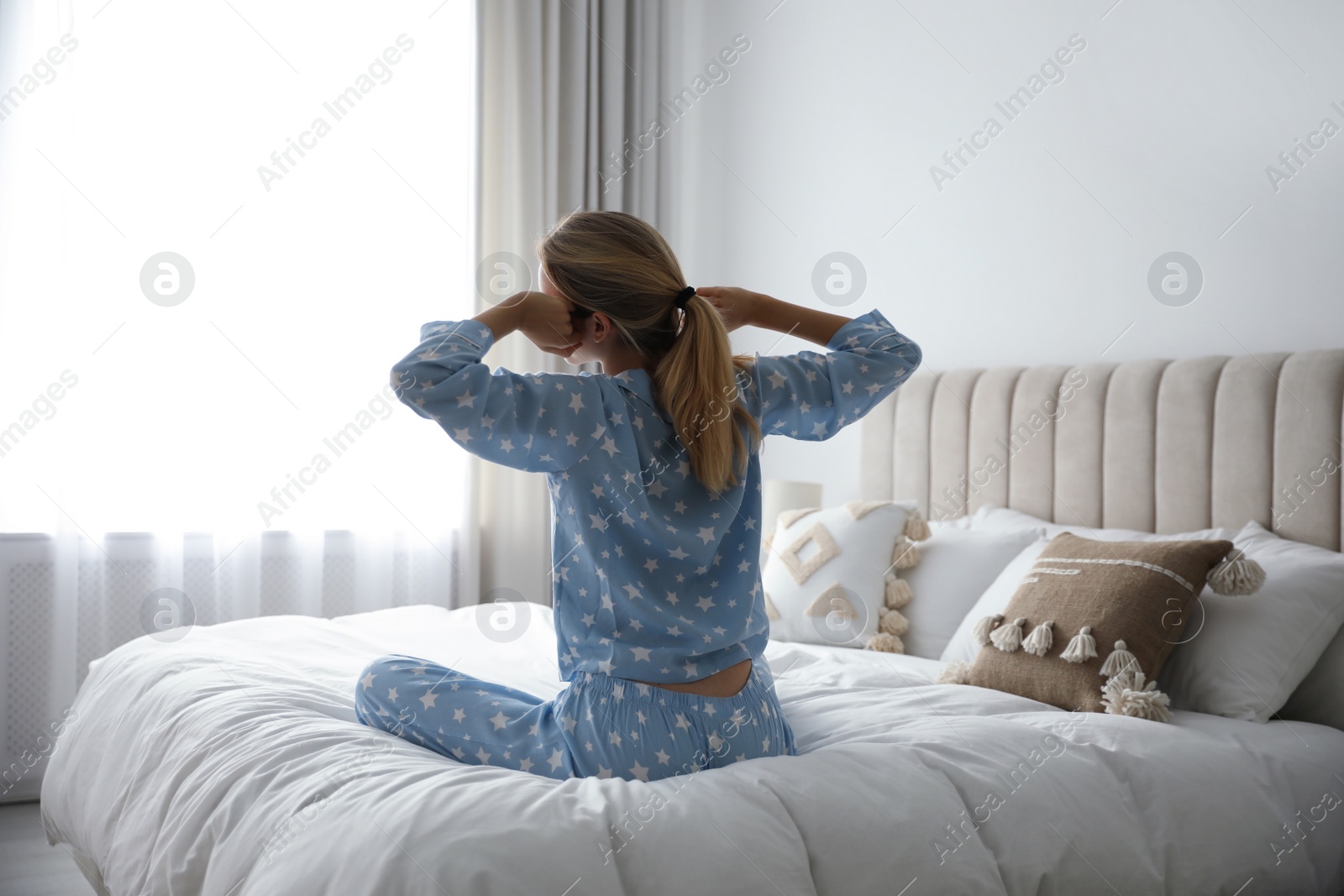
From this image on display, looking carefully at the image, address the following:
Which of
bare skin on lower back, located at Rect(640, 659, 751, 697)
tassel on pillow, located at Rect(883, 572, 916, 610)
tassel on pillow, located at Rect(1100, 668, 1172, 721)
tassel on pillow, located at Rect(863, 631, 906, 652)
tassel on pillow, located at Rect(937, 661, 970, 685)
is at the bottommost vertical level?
tassel on pillow, located at Rect(863, 631, 906, 652)

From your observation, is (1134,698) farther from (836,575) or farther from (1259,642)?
(836,575)

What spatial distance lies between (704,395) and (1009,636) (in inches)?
35.8

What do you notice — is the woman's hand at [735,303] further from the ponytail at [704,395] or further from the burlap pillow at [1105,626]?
the burlap pillow at [1105,626]

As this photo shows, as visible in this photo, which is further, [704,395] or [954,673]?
[954,673]

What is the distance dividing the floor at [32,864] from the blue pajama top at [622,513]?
1.62m

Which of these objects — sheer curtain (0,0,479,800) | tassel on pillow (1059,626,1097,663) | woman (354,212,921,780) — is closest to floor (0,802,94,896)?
sheer curtain (0,0,479,800)

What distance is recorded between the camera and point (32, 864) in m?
2.38

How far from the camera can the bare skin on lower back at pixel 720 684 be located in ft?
4.30

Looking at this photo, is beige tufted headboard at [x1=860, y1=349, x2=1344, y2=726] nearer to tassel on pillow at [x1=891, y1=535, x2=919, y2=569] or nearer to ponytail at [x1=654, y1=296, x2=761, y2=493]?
tassel on pillow at [x1=891, y1=535, x2=919, y2=569]

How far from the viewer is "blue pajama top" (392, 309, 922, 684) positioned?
122cm

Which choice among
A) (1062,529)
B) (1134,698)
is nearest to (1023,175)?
(1062,529)

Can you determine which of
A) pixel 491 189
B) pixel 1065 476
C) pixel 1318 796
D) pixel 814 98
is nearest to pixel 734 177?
pixel 814 98

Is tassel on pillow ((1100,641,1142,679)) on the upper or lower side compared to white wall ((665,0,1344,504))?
lower

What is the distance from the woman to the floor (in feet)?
4.40
